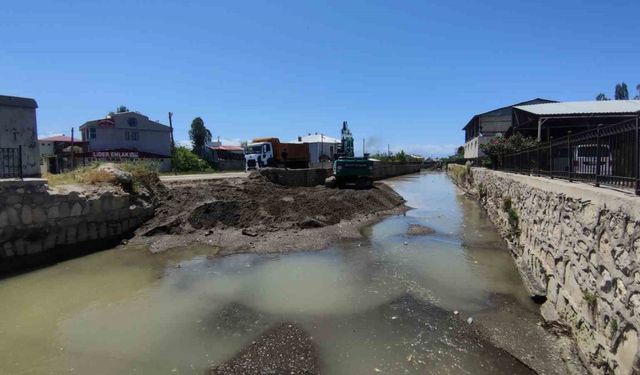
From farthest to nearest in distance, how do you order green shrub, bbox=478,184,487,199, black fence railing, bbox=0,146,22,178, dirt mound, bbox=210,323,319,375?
green shrub, bbox=478,184,487,199
black fence railing, bbox=0,146,22,178
dirt mound, bbox=210,323,319,375

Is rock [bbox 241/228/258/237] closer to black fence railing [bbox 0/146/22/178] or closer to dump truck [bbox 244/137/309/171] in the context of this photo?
black fence railing [bbox 0/146/22/178]

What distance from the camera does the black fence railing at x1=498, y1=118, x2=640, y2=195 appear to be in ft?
16.9

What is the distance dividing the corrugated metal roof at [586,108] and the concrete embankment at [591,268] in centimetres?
1763

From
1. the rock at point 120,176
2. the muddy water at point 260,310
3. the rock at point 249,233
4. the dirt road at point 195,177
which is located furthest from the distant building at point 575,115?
the rock at point 120,176

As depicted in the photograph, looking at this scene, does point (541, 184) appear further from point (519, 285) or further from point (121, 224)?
point (121, 224)

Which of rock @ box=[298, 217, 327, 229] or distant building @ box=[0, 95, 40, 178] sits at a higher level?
distant building @ box=[0, 95, 40, 178]

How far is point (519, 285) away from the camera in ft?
29.4

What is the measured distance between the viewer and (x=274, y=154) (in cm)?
3362

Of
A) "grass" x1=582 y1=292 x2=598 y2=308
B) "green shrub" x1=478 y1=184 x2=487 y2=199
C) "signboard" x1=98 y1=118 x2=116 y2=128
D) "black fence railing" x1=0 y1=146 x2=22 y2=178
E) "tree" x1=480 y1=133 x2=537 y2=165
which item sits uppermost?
"signboard" x1=98 y1=118 x2=116 y2=128

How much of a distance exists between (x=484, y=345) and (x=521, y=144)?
18.7 metres

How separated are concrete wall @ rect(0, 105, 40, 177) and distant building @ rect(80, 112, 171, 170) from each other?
3205 centimetres

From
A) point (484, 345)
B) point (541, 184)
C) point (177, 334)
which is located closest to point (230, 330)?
point (177, 334)

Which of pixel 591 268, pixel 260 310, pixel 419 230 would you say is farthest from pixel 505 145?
pixel 260 310

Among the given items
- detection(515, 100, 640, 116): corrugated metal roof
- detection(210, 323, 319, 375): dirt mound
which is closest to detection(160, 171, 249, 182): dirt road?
detection(210, 323, 319, 375): dirt mound
